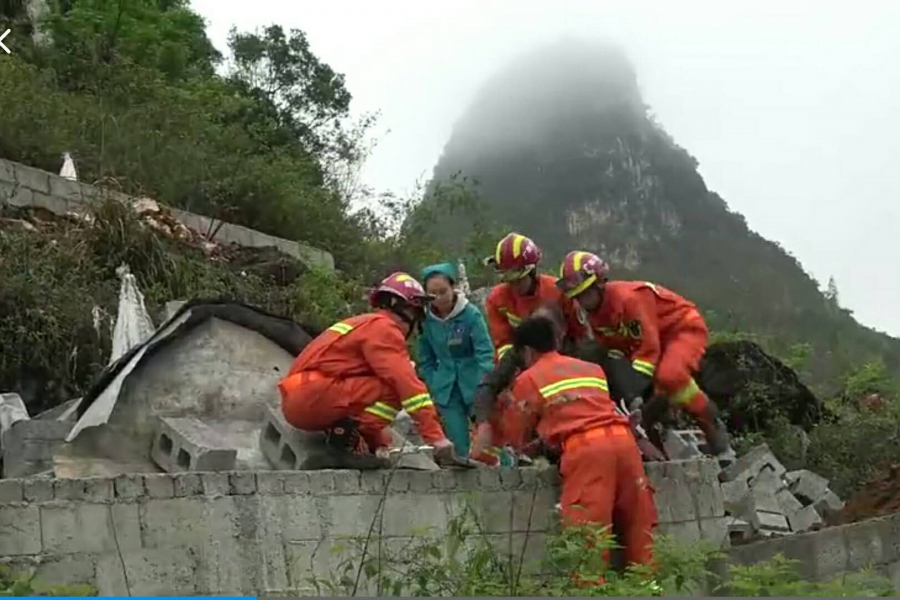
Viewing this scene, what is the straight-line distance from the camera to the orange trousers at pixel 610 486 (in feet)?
17.7

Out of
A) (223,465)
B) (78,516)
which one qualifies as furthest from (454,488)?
(78,516)

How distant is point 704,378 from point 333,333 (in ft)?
19.1

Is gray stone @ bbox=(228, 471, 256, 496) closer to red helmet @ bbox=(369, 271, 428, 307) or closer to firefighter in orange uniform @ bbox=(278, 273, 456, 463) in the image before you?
firefighter in orange uniform @ bbox=(278, 273, 456, 463)

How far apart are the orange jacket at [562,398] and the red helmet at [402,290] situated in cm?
56

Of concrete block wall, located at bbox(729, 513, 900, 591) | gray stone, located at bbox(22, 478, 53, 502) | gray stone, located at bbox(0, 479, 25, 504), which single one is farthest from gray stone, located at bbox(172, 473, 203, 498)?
concrete block wall, located at bbox(729, 513, 900, 591)

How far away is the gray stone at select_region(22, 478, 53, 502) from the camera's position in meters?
4.89

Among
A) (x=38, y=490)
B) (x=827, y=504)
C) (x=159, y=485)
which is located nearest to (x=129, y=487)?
(x=159, y=485)

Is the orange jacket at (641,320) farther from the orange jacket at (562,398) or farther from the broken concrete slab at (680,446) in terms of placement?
the broken concrete slab at (680,446)

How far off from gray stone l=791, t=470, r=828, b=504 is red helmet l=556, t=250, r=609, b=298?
2784mm

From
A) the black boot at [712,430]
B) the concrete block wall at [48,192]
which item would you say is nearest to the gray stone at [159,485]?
the black boot at [712,430]

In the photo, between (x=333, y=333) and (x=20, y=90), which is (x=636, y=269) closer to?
(x=20, y=90)

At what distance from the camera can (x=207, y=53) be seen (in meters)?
24.7

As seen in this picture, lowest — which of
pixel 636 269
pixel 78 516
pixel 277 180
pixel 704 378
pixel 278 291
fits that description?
pixel 78 516

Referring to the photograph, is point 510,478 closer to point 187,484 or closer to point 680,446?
point 187,484
